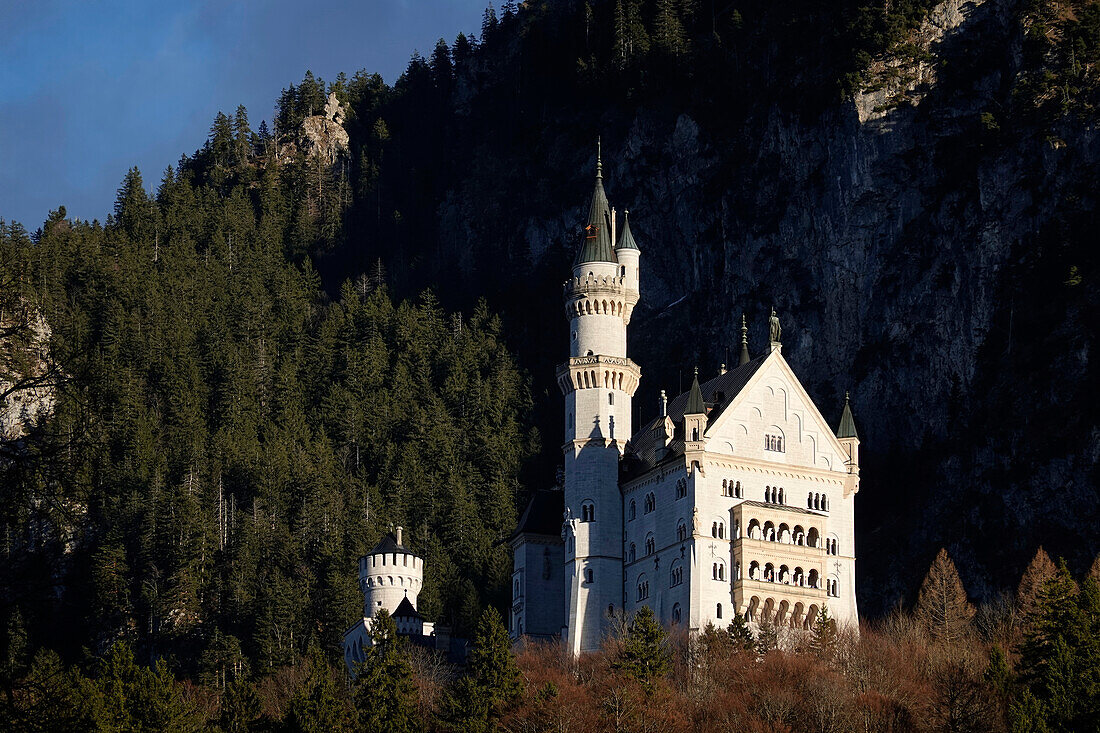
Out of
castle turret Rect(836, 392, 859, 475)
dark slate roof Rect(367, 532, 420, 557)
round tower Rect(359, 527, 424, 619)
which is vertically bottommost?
round tower Rect(359, 527, 424, 619)

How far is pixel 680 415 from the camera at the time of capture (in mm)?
→ 83438

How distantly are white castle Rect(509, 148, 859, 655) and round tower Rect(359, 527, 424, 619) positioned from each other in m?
5.69

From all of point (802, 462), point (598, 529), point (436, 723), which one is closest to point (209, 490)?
point (598, 529)

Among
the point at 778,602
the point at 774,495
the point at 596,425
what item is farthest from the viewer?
the point at 596,425

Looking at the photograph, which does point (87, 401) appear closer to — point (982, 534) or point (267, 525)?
point (982, 534)

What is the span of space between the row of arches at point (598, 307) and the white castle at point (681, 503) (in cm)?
8

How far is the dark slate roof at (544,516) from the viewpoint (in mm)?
85938

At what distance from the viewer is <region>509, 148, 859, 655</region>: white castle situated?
7625cm

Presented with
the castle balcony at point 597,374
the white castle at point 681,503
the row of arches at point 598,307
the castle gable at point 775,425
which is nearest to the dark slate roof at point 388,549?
the white castle at point 681,503

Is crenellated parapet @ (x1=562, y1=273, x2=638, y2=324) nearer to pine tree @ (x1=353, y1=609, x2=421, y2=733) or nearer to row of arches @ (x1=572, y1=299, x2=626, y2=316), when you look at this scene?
row of arches @ (x1=572, y1=299, x2=626, y2=316)

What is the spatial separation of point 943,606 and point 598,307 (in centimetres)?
2183

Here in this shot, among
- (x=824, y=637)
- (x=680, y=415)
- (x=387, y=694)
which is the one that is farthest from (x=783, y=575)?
(x=387, y=694)

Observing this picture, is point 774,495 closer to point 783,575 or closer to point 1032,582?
point 783,575

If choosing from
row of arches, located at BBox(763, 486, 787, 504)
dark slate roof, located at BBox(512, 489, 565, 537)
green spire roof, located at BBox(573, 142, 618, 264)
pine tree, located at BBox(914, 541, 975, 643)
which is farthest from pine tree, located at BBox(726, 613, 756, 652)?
green spire roof, located at BBox(573, 142, 618, 264)
